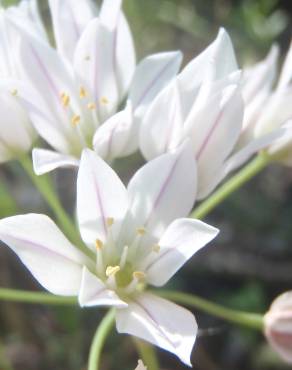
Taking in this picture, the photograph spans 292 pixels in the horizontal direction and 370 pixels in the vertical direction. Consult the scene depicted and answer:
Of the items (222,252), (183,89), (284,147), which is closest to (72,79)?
(183,89)

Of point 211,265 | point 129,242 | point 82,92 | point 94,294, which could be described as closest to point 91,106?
point 82,92

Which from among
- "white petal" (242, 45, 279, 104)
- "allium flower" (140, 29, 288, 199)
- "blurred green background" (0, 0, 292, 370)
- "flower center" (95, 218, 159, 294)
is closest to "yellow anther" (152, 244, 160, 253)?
"flower center" (95, 218, 159, 294)

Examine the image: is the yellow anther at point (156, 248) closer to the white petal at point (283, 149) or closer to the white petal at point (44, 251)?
the white petal at point (44, 251)

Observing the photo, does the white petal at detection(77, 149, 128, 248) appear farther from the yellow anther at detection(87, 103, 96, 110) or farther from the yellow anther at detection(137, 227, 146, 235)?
the yellow anther at detection(87, 103, 96, 110)

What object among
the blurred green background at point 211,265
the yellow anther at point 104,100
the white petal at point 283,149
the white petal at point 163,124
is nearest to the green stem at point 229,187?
the white petal at point 283,149

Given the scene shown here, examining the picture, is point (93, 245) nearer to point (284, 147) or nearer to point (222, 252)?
point (284, 147)
